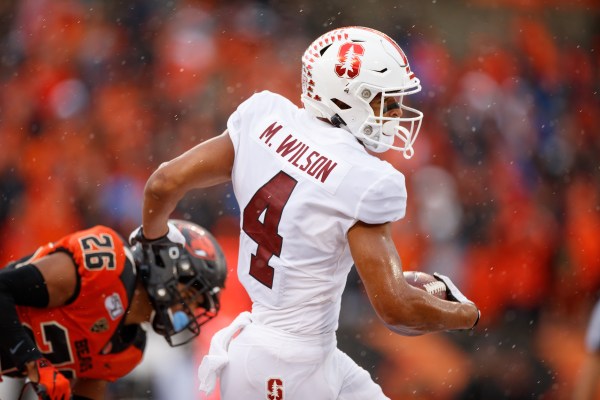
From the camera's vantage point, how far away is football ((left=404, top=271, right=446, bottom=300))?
9.29 feet

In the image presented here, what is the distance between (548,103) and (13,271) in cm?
529

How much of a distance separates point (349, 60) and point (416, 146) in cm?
406

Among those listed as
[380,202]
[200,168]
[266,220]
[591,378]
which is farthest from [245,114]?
[591,378]

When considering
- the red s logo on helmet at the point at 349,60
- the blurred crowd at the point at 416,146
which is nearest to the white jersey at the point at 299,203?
the red s logo on helmet at the point at 349,60

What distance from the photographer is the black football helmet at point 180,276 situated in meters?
3.68

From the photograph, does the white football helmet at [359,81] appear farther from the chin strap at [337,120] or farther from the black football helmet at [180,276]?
the black football helmet at [180,276]

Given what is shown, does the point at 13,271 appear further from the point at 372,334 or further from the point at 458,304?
the point at 372,334

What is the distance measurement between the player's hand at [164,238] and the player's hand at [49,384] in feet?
2.13

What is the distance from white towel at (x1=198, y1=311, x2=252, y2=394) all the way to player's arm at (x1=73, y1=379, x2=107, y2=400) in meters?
1.04

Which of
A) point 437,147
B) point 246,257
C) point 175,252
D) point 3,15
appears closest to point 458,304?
point 246,257

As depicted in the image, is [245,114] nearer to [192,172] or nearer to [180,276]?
[192,172]

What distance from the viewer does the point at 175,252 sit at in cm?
371

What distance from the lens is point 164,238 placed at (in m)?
3.61

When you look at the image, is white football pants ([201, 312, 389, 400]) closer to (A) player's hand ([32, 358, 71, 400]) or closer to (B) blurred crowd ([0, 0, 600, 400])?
(A) player's hand ([32, 358, 71, 400])
